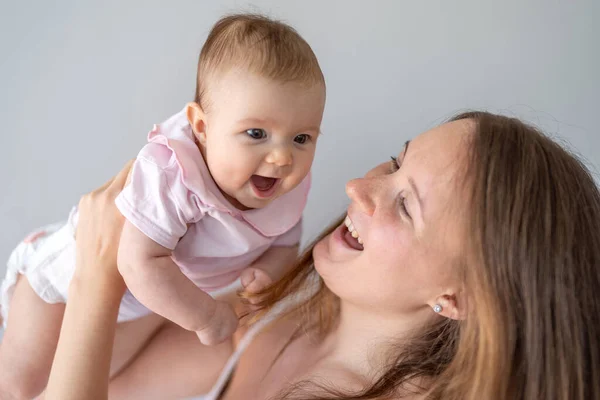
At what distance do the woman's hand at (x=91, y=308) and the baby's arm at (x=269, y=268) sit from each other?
0.25 m

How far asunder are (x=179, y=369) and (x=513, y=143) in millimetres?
855

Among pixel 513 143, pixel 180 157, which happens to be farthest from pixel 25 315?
pixel 513 143

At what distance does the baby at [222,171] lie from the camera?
99cm

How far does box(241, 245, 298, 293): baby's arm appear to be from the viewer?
48.4 inches

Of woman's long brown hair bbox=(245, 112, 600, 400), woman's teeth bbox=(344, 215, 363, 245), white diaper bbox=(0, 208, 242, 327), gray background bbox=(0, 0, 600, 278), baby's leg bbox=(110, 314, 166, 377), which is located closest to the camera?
woman's long brown hair bbox=(245, 112, 600, 400)

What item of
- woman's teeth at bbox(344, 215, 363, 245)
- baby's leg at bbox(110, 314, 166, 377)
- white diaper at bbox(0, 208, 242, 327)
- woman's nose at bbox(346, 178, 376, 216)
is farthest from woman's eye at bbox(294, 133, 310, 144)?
baby's leg at bbox(110, 314, 166, 377)

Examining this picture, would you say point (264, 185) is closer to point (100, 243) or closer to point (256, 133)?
point (256, 133)

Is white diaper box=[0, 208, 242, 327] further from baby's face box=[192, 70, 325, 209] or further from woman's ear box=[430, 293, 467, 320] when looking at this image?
woman's ear box=[430, 293, 467, 320]

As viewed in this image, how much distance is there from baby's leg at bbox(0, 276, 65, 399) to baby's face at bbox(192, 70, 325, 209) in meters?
0.55

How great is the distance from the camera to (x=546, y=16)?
174 cm

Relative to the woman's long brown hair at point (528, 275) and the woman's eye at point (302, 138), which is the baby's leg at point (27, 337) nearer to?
the woman's eye at point (302, 138)

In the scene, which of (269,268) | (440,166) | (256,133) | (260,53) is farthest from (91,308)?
(440,166)

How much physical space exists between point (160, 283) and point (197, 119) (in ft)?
0.97

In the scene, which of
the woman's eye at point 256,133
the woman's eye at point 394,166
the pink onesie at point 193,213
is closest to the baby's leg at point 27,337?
the pink onesie at point 193,213
